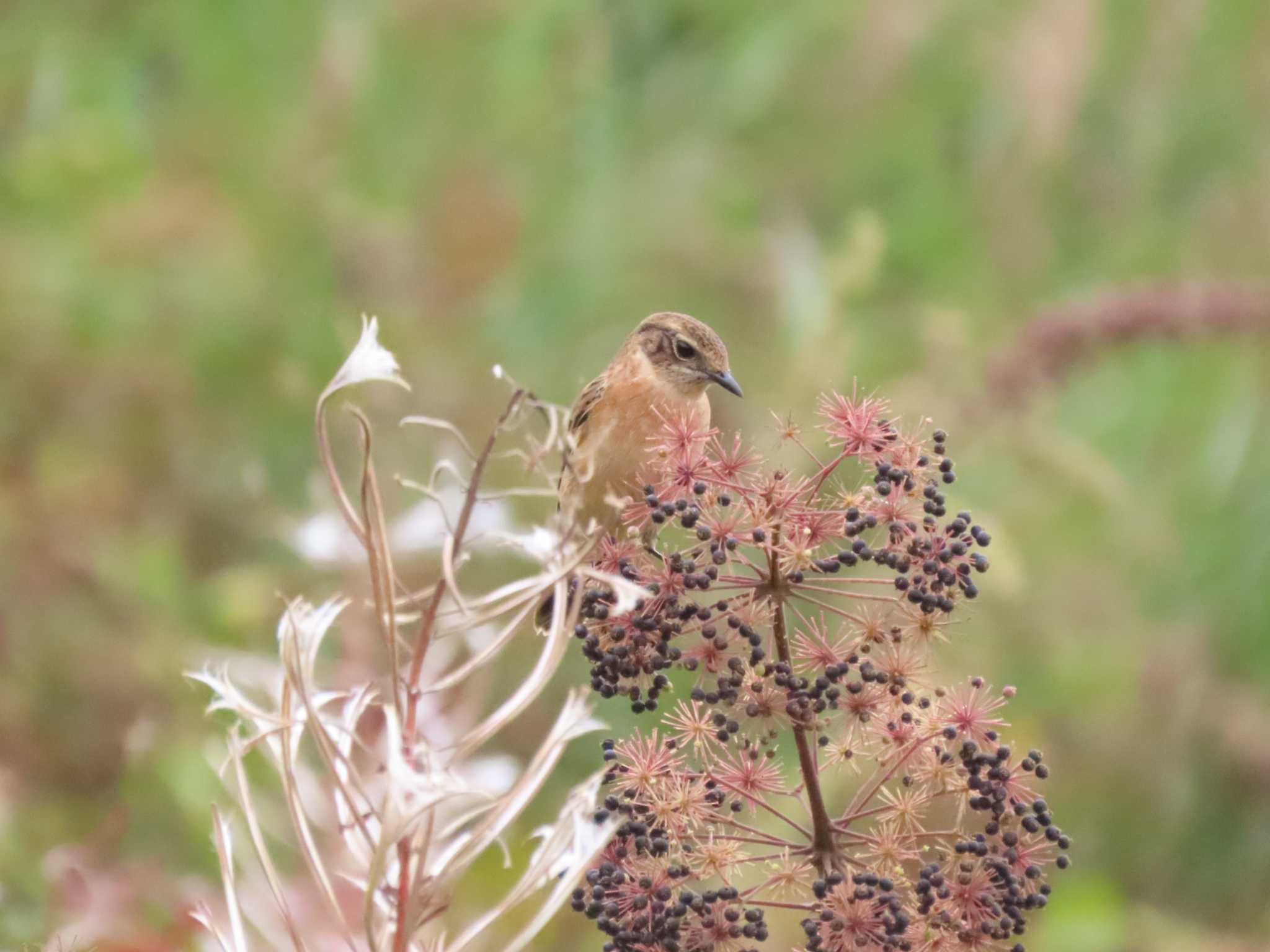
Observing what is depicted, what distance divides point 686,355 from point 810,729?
85.3 inches

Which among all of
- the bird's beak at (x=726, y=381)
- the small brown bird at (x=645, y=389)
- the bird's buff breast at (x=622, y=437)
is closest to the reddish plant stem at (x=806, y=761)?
the bird's buff breast at (x=622, y=437)

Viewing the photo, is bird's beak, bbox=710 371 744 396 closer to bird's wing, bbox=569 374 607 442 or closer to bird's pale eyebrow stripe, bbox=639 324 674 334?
bird's pale eyebrow stripe, bbox=639 324 674 334

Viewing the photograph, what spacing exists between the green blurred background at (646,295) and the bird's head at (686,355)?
83 cm

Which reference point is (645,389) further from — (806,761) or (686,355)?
(806,761)

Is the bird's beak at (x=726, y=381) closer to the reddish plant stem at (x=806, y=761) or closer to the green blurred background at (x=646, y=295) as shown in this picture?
the green blurred background at (x=646, y=295)

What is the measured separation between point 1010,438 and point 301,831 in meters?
4.02

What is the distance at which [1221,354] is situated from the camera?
7.40 meters

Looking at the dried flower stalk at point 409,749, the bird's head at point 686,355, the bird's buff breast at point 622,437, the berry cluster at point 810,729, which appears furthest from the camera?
the bird's head at point 686,355

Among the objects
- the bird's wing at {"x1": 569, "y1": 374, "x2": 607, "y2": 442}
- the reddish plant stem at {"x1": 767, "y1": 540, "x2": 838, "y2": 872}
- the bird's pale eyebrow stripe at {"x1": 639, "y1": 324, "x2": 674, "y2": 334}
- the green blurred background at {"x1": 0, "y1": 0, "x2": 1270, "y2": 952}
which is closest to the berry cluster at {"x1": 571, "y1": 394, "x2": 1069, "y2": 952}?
the reddish plant stem at {"x1": 767, "y1": 540, "x2": 838, "y2": 872}

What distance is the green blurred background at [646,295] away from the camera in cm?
554

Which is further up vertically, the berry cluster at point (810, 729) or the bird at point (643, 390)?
the bird at point (643, 390)

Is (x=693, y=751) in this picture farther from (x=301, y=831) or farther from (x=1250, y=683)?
(x=1250, y=683)

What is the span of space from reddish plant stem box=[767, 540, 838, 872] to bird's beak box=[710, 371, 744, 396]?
178cm

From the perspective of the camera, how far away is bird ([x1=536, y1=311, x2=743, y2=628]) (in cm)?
402
